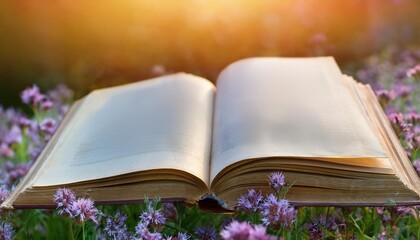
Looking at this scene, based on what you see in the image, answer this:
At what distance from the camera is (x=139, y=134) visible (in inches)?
64.1

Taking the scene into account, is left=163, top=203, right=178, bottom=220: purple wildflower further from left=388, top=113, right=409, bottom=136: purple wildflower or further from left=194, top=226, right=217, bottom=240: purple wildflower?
left=388, top=113, right=409, bottom=136: purple wildflower

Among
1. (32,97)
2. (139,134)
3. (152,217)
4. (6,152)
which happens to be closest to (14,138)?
(6,152)

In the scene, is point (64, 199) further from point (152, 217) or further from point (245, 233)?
point (245, 233)

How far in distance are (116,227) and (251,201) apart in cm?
28

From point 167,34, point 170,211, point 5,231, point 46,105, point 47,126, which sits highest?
point 167,34

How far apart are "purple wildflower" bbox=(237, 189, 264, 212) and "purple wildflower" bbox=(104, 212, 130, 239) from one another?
242 mm

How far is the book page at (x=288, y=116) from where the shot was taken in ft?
4.66

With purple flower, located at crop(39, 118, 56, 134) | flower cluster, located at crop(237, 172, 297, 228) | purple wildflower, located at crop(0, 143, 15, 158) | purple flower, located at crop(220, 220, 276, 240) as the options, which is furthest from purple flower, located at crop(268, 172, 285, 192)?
purple wildflower, located at crop(0, 143, 15, 158)

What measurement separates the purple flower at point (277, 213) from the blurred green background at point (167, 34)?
99.9 inches

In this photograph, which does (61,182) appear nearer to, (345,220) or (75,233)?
(75,233)

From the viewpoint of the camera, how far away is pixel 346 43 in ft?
14.7

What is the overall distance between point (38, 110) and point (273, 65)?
0.86 metres

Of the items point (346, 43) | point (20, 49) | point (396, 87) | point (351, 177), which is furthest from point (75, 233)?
point (20, 49)

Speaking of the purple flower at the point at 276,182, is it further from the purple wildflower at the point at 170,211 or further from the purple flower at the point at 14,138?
the purple flower at the point at 14,138
